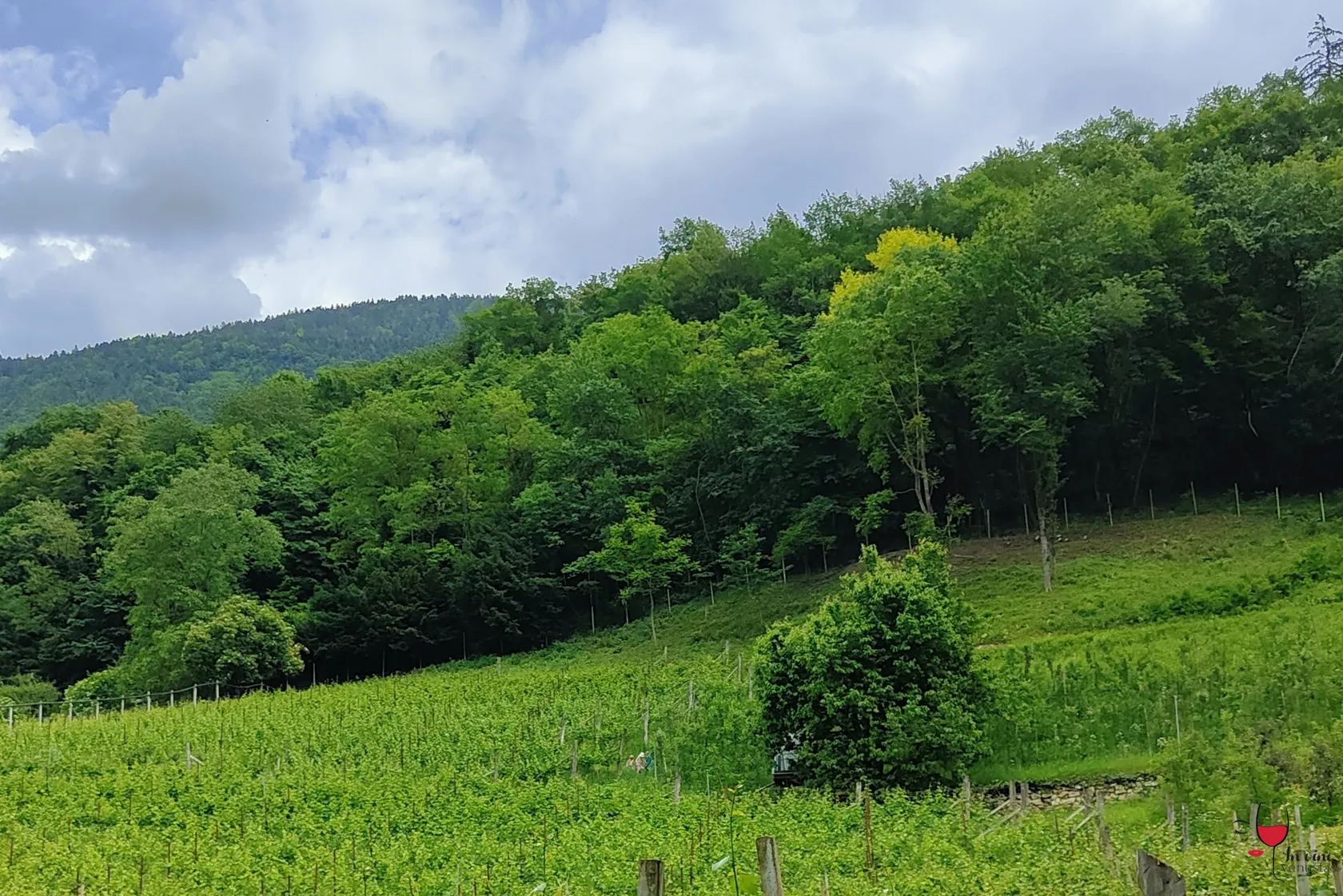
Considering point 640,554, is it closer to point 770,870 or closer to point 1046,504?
point 1046,504

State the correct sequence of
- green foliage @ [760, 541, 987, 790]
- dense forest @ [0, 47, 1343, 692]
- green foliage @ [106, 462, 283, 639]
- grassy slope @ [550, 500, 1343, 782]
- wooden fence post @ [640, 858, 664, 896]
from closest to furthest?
wooden fence post @ [640, 858, 664, 896] → green foliage @ [760, 541, 987, 790] → grassy slope @ [550, 500, 1343, 782] → dense forest @ [0, 47, 1343, 692] → green foliage @ [106, 462, 283, 639]

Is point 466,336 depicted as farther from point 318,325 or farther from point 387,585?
point 318,325

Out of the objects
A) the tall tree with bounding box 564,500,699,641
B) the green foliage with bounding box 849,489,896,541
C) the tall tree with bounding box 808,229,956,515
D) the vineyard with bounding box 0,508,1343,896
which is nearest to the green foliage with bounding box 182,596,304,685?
the vineyard with bounding box 0,508,1343,896

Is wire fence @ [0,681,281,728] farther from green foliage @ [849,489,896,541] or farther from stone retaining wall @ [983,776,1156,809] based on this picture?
stone retaining wall @ [983,776,1156,809]

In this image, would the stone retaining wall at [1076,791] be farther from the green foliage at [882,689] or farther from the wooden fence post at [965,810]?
the wooden fence post at [965,810]

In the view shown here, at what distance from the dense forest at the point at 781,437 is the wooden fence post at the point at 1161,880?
1094 inches

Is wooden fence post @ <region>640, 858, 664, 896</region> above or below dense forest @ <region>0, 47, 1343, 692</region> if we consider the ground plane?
below

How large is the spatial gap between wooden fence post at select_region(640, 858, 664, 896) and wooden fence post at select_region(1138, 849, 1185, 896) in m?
2.81

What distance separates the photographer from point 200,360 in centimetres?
14312

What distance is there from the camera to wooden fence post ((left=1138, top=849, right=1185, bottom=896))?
6152 millimetres

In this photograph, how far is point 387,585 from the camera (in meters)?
45.6

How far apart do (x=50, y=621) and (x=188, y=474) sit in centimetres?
1433

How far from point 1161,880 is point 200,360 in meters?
152

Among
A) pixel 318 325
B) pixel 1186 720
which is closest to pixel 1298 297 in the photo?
pixel 1186 720
